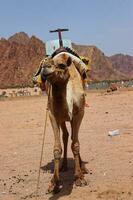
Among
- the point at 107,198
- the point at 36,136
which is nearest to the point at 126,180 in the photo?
the point at 107,198

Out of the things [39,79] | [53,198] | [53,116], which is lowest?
[53,198]

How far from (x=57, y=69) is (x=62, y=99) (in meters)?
0.53

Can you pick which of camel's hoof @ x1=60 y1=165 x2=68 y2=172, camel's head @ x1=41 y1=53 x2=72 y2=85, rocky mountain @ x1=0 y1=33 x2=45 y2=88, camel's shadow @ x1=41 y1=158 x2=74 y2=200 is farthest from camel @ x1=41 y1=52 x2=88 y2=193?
rocky mountain @ x1=0 y1=33 x2=45 y2=88

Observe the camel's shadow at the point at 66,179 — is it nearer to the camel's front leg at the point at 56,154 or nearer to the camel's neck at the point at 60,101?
the camel's front leg at the point at 56,154

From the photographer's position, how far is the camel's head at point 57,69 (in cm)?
667

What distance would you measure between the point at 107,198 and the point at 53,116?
153 centimetres

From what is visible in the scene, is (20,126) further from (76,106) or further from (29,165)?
(76,106)

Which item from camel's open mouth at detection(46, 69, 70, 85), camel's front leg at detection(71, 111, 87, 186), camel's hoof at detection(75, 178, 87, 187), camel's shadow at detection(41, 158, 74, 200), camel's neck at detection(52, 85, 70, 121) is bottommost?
camel's shadow at detection(41, 158, 74, 200)

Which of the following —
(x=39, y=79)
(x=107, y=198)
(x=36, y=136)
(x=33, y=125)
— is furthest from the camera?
(x=33, y=125)

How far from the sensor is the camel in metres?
6.91

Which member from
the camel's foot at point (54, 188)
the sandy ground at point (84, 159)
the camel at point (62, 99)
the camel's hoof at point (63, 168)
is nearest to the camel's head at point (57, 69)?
the camel at point (62, 99)

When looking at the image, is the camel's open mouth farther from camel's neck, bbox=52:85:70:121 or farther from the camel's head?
camel's neck, bbox=52:85:70:121

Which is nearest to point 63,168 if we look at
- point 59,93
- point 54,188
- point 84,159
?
point 84,159

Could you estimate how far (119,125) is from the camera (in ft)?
46.2
